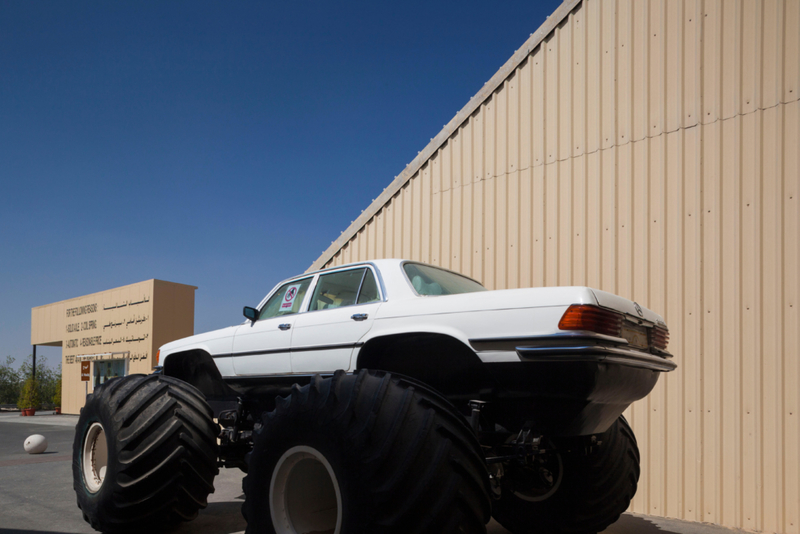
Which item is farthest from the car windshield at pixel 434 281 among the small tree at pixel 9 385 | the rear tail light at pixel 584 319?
the small tree at pixel 9 385

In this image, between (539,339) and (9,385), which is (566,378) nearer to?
(539,339)

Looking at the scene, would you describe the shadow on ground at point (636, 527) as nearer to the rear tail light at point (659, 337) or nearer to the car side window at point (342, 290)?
the rear tail light at point (659, 337)

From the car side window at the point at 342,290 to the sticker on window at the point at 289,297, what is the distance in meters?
0.31

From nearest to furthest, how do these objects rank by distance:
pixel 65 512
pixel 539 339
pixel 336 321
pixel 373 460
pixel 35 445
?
1. pixel 373 460
2. pixel 539 339
3. pixel 336 321
4. pixel 65 512
5. pixel 35 445

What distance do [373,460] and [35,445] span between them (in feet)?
37.8

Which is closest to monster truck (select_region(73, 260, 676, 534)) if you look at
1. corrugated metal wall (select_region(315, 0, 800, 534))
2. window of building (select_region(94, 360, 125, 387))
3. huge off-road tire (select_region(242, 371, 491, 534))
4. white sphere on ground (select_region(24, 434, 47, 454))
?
huge off-road tire (select_region(242, 371, 491, 534))

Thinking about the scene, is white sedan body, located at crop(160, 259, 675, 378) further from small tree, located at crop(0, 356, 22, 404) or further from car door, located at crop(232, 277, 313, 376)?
small tree, located at crop(0, 356, 22, 404)

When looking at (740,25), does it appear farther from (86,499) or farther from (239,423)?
(86,499)

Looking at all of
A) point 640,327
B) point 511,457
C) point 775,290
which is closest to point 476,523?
point 511,457

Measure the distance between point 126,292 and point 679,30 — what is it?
26.9 metres

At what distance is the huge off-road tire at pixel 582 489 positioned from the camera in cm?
465

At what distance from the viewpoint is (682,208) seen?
6.56 m

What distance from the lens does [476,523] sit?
302 cm

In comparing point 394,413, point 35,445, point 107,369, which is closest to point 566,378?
point 394,413
